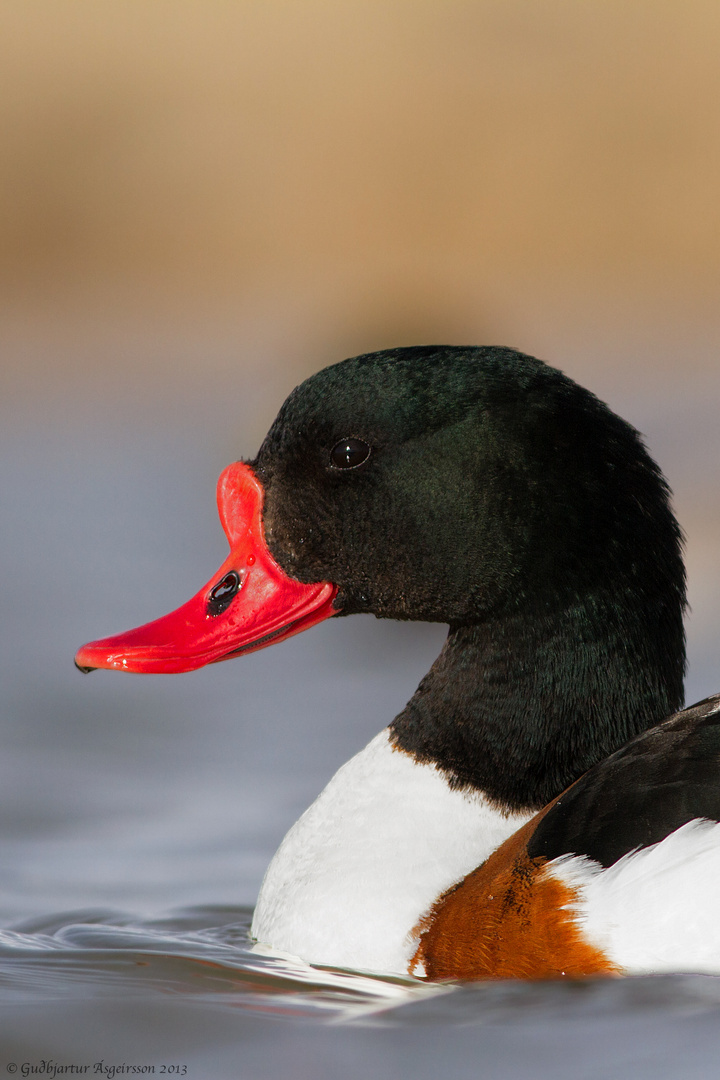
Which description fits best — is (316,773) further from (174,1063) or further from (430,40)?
(430,40)

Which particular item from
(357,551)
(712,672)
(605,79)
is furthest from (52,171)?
(357,551)

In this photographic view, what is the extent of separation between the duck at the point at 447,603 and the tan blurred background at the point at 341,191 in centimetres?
618

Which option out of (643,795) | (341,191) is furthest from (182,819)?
(341,191)

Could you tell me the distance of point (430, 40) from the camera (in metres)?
14.3

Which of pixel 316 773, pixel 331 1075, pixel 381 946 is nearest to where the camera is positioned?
pixel 331 1075

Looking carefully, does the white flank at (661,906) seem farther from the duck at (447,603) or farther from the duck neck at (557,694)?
the duck neck at (557,694)

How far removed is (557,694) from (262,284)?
9251 mm

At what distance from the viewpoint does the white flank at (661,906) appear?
2.71 meters

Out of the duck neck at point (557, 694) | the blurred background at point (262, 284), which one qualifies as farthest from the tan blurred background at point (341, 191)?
the duck neck at point (557, 694)

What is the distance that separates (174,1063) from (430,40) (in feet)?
42.0

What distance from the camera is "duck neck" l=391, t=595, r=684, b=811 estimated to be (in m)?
3.29

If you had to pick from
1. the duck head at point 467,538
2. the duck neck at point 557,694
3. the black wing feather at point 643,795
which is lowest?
the black wing feather at point 643,795

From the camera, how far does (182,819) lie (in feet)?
15.1

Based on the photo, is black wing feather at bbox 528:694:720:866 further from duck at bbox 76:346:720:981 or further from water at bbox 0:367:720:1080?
water at bbox 0:367:720:1080
